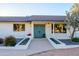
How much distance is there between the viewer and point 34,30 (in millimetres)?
28594

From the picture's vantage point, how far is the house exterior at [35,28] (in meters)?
27.7

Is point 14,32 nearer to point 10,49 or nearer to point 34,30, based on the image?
point 34,30

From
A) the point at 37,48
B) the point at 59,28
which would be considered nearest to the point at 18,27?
the point at 59,28

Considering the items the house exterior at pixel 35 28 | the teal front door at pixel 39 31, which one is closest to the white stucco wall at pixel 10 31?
the house exterior at pixel 35 28

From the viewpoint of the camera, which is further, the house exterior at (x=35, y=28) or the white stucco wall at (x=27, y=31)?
the house exterior at (x=35, y=28)

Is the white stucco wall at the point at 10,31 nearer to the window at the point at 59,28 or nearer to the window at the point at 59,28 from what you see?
the window at the point at 59,28

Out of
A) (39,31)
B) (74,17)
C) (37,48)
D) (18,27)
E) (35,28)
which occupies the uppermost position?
(74,17)

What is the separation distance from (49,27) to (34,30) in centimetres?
223

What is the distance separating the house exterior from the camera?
90.9 feet

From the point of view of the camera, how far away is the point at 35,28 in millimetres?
28688

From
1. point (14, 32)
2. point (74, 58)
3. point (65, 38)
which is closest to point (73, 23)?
point (65, 38)

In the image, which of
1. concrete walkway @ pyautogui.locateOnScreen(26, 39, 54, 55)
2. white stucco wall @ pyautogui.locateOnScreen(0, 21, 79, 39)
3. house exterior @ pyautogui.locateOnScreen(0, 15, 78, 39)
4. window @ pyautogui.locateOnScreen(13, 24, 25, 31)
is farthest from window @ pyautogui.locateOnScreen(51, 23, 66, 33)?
concrete walkway @ pyautogui.locateOnScreen(26, 39, 54, 55)

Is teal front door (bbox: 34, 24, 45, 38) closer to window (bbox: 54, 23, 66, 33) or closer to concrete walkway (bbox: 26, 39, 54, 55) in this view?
window (bbox: 54, 23, 66, 33)

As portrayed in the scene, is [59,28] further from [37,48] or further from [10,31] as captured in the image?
[37,48]
